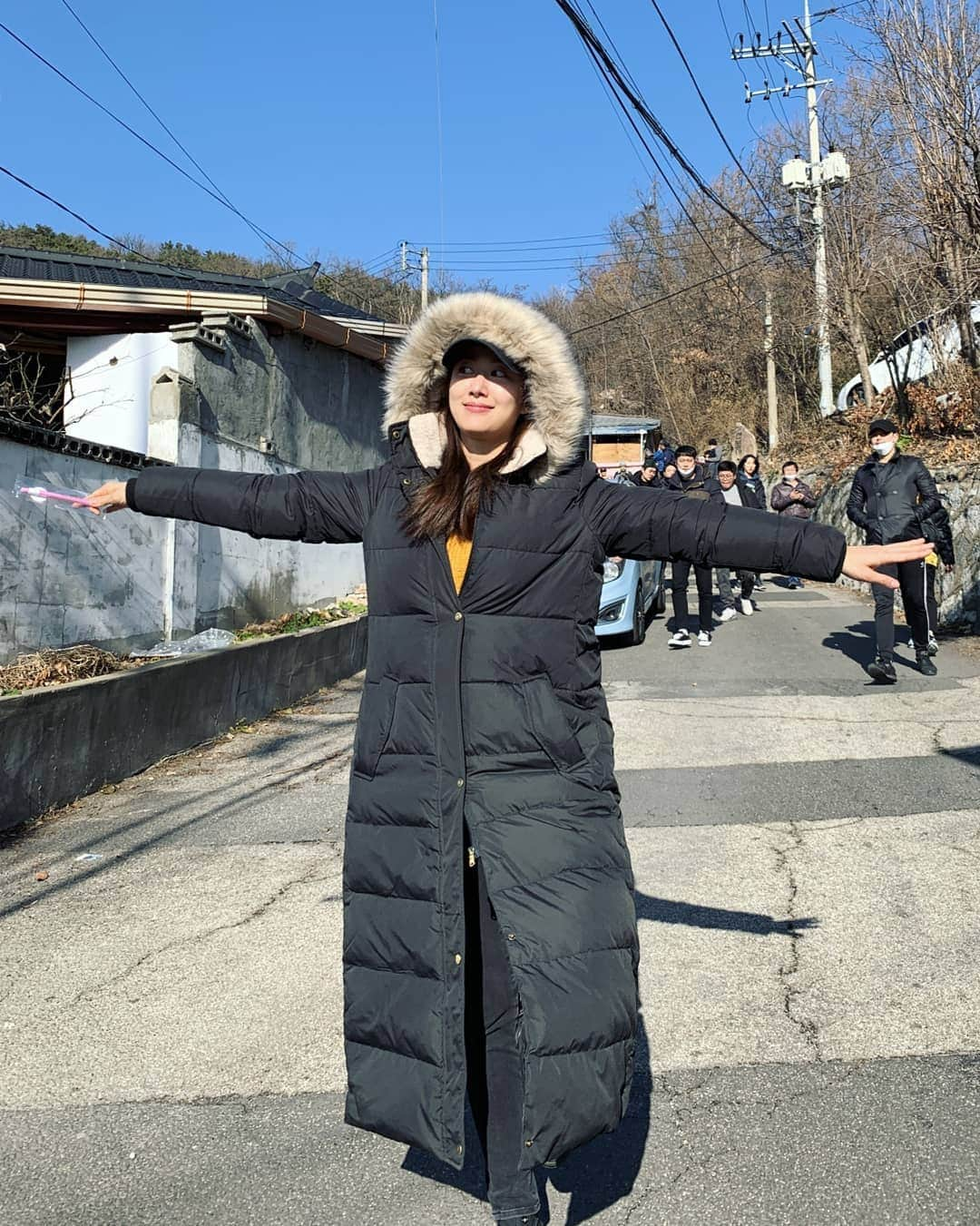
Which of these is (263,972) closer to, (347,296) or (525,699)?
(525,699)

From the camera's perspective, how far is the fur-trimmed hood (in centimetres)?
262

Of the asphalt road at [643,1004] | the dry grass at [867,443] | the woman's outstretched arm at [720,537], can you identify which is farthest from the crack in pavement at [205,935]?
the dry grass at [867,443]

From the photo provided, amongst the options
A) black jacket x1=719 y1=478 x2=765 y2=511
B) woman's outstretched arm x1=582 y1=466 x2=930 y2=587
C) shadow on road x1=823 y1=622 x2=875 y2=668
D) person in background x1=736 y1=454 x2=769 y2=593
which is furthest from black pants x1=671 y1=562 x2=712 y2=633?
woman's outstretched arm x1=582 y1=466 x2=930 y2=587

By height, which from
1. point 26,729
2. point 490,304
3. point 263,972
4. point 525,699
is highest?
point 490,304

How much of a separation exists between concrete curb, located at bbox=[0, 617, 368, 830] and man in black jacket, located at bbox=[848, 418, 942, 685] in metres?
5.36

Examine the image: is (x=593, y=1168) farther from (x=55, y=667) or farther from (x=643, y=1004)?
(x=55, y=667)

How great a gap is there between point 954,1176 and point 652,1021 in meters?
1.12

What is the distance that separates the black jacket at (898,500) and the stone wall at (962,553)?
3.29 meters

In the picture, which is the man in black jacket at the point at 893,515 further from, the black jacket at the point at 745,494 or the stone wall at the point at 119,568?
the stone wall at the point at 119,568

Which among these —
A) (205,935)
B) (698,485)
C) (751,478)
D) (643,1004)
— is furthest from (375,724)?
(751,478)

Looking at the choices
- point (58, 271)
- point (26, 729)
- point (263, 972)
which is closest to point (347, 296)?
point (58, 271)

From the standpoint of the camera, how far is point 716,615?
14.6 meters

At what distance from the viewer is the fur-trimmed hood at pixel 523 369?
8.61 ft

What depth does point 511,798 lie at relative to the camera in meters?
2.43
